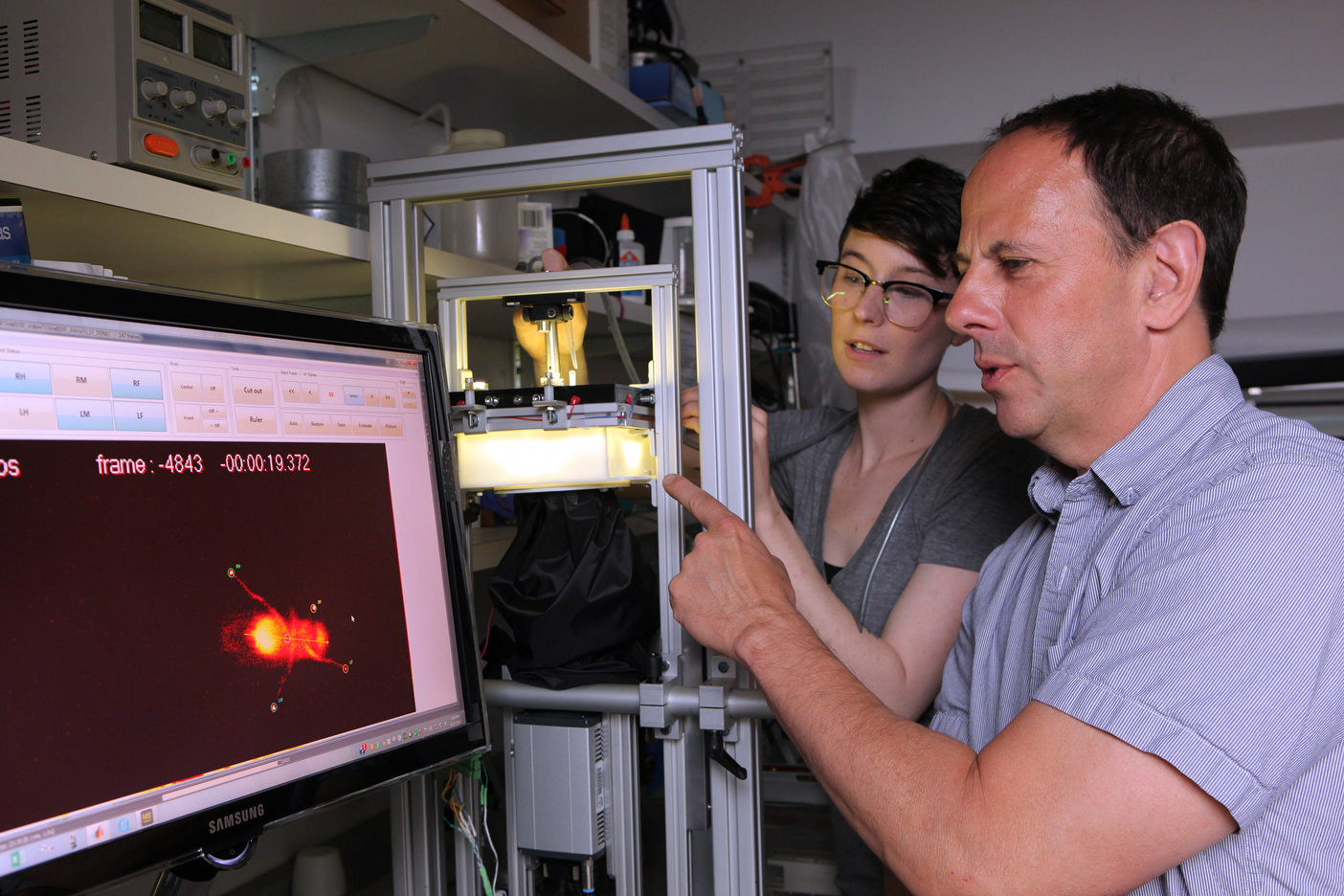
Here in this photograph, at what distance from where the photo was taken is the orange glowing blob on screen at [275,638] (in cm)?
67

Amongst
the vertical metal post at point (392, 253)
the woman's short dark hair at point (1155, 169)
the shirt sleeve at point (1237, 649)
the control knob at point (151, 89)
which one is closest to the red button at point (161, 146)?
the control knob at point (151, 89)

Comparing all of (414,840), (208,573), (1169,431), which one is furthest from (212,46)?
(1169,431)

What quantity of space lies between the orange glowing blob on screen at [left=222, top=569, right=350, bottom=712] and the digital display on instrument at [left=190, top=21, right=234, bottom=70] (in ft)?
2.08

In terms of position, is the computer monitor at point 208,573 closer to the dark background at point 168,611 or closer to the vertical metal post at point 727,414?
the dark background at point 168,611

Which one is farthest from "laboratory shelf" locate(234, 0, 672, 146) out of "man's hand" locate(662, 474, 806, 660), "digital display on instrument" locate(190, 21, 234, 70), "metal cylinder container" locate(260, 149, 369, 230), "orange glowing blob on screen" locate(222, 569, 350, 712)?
"orange glowing blob on screen" locate(222, 569, 350, 712)

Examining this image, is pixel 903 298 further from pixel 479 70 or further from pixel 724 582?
pixel 479 70

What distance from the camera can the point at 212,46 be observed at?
1.04m

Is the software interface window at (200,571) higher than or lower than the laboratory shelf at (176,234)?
lower

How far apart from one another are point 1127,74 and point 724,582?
262 centimetres

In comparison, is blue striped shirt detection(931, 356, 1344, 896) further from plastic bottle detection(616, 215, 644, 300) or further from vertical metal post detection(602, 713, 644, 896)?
plastic bottle detection(616, 215, 644, 300)

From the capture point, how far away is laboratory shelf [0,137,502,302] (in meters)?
0.78

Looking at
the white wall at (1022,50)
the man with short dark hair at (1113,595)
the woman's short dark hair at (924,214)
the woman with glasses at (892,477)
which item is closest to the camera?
the man with short dark hair at (1113,595)

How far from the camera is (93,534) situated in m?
0.59

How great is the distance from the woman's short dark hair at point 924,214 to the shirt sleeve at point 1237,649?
0.69 m
